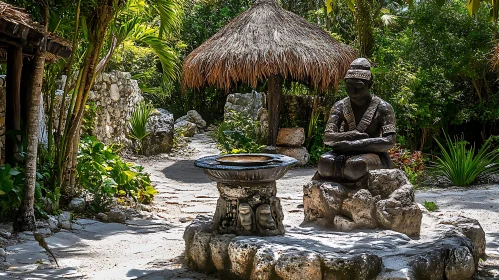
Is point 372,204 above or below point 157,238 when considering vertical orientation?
above

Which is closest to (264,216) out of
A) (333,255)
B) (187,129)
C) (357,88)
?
(333,255)

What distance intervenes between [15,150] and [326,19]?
1117 cm

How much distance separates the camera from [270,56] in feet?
34.1

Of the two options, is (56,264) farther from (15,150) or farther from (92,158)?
(92,158)

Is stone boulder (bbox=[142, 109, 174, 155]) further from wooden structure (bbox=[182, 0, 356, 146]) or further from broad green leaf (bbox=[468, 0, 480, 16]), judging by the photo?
broad green leaf (bbox=[468, 0, 480, 16])

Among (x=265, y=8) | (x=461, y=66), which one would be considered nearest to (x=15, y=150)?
(x=265, y=8)

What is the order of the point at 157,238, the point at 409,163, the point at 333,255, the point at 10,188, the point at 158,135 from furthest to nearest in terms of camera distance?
1. the point at 158,135
2. the point at 409,163
3. the point at 157,238
4. the point at 10,188
5. the point at 333,255

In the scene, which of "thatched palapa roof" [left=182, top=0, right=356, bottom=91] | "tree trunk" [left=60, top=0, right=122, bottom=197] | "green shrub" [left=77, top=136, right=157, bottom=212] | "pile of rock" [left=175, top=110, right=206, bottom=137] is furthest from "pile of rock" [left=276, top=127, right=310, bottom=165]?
"pile of rock" [left=175, top=110, right=206, bottom=137]

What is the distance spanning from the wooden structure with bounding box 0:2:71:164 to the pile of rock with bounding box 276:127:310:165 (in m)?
5.33

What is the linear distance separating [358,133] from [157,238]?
7.29ft

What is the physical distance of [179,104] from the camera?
18891 millimetres

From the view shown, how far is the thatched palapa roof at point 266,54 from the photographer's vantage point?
10391 millimetres

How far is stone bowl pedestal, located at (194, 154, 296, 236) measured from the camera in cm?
457

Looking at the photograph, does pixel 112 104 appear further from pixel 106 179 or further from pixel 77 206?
pixel 77 206
